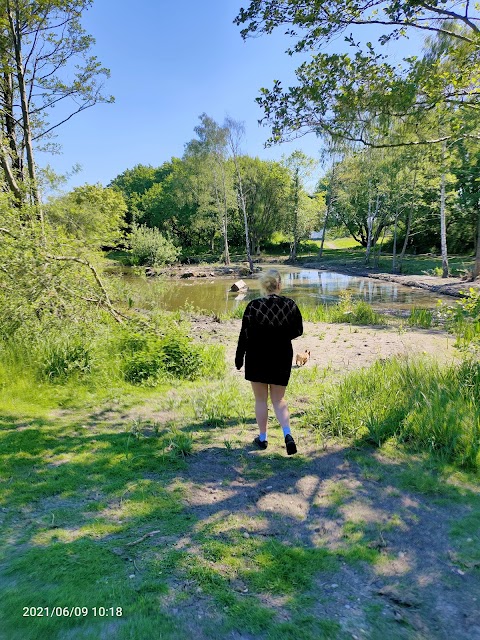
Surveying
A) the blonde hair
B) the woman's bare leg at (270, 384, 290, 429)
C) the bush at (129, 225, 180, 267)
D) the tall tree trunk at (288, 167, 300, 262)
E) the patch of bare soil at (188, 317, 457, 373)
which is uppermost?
the tall tree trunk at (288, 167, 300, 262)

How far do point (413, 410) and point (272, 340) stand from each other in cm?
197

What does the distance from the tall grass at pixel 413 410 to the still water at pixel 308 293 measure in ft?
39.2

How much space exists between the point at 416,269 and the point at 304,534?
1269 inches

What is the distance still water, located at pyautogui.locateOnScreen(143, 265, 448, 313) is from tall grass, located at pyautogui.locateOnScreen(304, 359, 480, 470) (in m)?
12.0

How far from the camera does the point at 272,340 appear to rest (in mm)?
4211

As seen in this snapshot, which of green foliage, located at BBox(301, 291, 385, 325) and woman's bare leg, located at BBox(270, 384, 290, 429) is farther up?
woman's bare leg, located at BBox(270, 384, 290, 429)

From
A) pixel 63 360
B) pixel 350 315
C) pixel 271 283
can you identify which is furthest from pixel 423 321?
pixel 63 360

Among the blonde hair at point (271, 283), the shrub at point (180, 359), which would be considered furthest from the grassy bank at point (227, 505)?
the blonde hair at point (271, 283)

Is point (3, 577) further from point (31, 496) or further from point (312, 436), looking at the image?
point (312, 436)

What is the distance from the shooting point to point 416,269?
3172 cm

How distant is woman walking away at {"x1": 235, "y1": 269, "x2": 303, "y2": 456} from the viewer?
4.17m

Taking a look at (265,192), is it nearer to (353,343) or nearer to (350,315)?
(350,315)

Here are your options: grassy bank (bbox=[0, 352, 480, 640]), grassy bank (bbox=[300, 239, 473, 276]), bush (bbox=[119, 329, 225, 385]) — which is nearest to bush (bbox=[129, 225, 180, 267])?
grassy bank (bbox=[300, 239, 473, 276])

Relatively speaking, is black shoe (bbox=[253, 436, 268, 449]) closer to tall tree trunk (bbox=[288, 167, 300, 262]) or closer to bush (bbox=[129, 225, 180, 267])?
bush (bbox=[129, 225, 180, 267])
